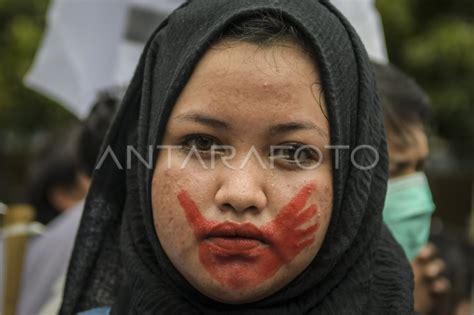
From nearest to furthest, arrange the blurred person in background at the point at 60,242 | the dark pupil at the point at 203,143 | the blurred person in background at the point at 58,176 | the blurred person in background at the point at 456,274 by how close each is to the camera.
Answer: the dark pupil at the point at 203,143, the blurred person in background at the point at 60,242, the blurred person in background at the point at 456,274, the blurred person in background at the point at 58,176

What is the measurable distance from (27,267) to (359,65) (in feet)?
7.12

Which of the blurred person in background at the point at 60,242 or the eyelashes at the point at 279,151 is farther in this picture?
the blurred person in background at the point at 60,242

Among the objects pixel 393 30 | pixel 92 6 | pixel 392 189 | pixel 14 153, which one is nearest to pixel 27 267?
pixel 92 6

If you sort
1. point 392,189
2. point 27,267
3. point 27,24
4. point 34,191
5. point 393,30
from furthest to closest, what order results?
point 27,24, point 393,30, point 34,191, point 27,267, point 392,189

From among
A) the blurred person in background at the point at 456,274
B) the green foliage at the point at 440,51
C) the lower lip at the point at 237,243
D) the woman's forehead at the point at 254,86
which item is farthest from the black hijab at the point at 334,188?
the green foliage at the point at 440,51

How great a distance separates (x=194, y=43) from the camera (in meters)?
1.75

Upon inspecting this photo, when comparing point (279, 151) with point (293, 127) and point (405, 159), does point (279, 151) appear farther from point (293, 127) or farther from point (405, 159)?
point (405, 159)

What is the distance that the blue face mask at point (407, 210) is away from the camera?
2.71 metres

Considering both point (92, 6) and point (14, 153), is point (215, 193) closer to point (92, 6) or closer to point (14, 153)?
point (92, 6)

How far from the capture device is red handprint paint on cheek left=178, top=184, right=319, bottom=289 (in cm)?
166

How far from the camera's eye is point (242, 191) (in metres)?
1.62

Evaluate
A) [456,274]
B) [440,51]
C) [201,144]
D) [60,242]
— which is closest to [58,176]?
[60,242]

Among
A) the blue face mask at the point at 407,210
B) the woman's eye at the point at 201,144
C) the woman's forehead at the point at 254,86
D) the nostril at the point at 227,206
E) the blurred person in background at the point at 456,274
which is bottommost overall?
the blurred person in background at the point at 456,274

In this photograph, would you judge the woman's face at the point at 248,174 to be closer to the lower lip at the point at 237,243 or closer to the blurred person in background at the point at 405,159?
the lower lip at the point at 237,243
